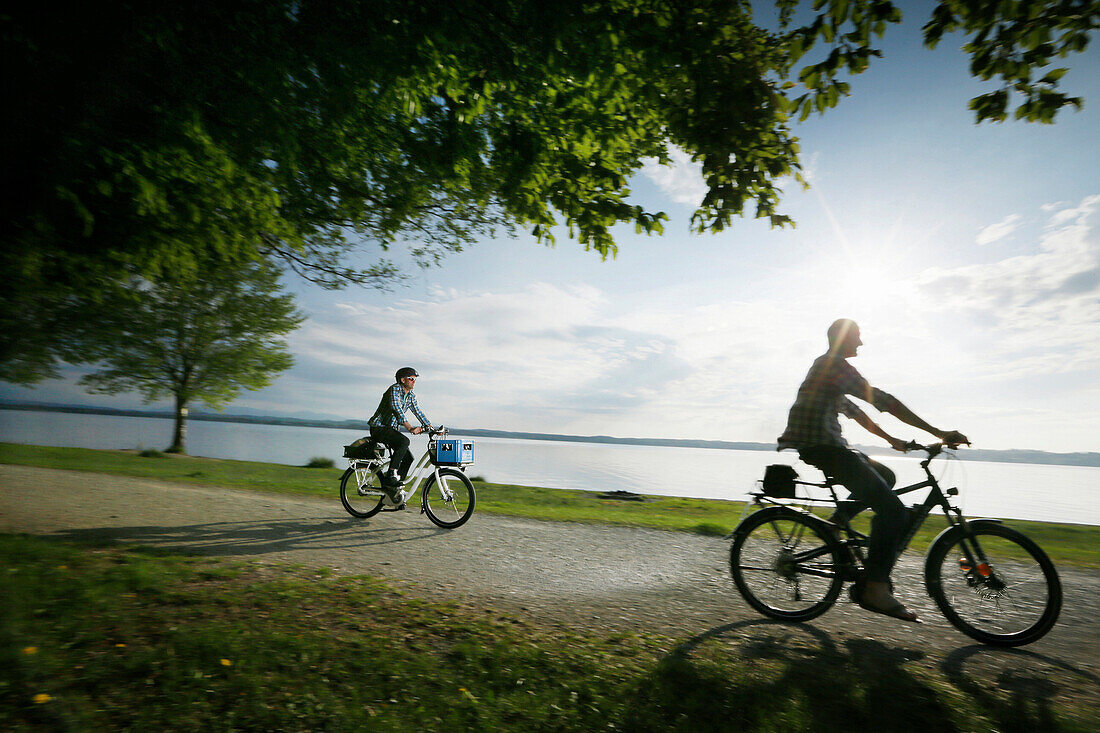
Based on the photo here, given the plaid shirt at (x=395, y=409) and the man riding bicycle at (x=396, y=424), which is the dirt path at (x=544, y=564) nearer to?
the man riding bicycle at (x=396, y=424)

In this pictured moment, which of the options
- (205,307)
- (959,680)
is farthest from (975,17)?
(205,307)

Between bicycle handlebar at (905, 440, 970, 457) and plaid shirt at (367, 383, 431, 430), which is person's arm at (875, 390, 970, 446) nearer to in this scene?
bicycle handlebar at (905, 440, 970, 457)

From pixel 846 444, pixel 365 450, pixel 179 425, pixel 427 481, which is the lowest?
pixel 427 481

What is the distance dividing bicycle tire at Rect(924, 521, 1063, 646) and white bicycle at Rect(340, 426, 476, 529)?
19.4 feet

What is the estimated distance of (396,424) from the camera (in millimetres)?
8672

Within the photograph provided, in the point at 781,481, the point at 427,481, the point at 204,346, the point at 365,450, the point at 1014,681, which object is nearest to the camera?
the point at 1014,681

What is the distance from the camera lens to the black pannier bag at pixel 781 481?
468 centimetres

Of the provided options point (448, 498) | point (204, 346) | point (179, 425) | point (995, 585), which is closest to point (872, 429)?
point (995, 585)

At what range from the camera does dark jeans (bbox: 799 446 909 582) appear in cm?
438

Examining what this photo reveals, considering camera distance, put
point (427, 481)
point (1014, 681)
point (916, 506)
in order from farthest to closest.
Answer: point (427, 481)
point (916, 506)
point (1014, 681)

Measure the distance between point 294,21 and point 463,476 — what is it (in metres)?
6.08

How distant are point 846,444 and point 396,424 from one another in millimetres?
6281

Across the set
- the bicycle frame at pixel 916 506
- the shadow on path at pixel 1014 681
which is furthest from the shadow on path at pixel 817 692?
the bicycle frame at pixel 916 506

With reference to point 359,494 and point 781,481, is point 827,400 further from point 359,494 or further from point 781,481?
point 359,494
